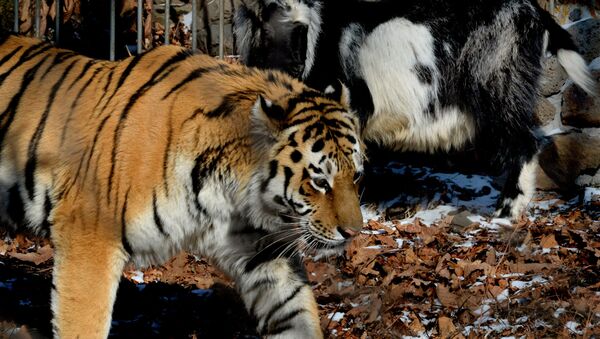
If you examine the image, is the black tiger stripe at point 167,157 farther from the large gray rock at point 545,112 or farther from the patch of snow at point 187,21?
the patch of snow at point 187,21

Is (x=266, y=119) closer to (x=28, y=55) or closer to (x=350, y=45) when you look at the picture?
(x=28, y=55)

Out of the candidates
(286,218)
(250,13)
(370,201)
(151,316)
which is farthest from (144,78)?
(370,201)

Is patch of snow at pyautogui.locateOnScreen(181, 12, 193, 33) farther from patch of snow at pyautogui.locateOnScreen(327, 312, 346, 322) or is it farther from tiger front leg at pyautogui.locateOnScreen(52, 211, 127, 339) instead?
tiger front leg at pyautogui.locateOnScreen(52, 211, 127, 339)

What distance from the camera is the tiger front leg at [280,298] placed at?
339cm

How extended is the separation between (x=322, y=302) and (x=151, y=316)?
780mm

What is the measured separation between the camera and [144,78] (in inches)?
132

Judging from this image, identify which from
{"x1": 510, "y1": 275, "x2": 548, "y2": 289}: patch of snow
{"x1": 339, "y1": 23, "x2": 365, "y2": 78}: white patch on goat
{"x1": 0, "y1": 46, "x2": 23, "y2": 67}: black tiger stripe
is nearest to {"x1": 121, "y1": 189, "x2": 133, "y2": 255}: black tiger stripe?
{"x1": 0, "y1": 46, "x2": 23, "y2": 67}: black tiger stripe

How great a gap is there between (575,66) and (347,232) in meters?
2.94

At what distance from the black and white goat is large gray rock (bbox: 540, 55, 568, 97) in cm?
43

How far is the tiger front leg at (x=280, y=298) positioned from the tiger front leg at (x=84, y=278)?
1.66ft

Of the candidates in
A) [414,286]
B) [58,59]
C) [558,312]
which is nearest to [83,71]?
[58,59]

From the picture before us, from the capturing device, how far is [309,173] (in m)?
3.10

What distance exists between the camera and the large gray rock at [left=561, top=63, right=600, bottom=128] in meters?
5.95

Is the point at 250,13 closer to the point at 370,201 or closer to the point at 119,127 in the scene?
the point at 370,201
